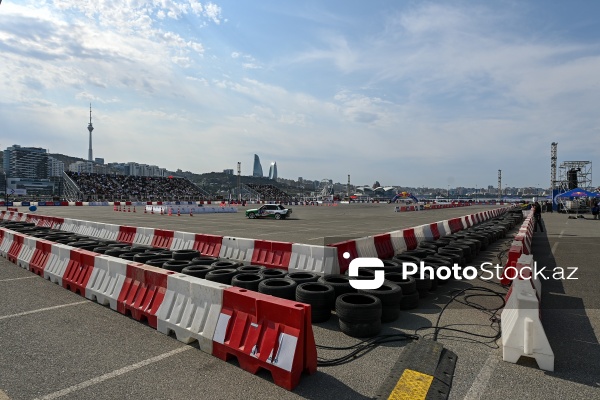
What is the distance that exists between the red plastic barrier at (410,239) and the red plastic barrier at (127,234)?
1023cm

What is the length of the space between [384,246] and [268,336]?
775 cm

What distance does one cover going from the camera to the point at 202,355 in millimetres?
4422

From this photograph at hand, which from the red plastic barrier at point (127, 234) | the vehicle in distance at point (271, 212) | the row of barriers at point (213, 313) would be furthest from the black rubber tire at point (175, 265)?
the vehicle in distance at point (271, 212)

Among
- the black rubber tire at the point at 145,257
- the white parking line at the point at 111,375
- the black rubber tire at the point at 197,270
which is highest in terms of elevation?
the black rubber tire at the point at 145,257

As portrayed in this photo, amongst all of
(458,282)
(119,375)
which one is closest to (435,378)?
(119,375)

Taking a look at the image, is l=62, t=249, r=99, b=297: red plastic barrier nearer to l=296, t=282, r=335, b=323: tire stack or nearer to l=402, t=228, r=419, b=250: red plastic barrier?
l=296, t=282, r=335, b=323: tire stack

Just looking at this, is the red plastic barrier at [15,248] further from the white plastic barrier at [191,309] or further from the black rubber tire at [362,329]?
the black rubber tire at [362,329]

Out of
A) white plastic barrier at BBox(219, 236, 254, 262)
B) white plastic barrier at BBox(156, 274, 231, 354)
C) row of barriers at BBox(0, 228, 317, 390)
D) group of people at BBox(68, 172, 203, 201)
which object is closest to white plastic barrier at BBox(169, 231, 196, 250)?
white plastic barrier at BBox(219, 236, 254, 262)

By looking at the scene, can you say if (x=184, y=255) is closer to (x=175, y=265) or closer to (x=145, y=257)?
(x=145, y=257)

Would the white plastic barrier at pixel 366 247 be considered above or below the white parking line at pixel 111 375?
above

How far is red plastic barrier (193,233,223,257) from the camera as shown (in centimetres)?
1088

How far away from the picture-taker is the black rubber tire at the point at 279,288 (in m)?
5.89

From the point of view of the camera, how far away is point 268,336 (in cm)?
400

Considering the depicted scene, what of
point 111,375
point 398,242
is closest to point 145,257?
point 111,375
